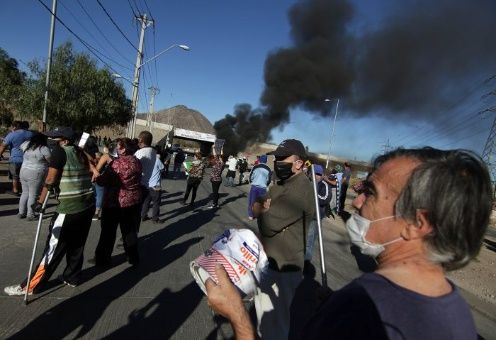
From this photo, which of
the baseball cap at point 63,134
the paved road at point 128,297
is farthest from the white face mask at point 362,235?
the baseball cap at point 63,134

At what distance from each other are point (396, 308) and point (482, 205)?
1.41 feet

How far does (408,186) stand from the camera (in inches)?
51.0

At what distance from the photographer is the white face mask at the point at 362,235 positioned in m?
1.41

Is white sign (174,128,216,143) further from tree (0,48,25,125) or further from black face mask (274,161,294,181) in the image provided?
black face mask (274,161,294,181)

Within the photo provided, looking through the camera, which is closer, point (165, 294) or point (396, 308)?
point (396, 308)

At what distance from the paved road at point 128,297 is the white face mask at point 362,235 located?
2.54 metres

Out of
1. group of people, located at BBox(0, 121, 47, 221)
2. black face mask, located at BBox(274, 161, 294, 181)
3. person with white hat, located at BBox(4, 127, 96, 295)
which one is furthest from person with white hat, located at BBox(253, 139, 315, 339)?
group of people, located at BBox(0, 121, 47, 221)


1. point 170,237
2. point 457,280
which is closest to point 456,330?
point 170,237

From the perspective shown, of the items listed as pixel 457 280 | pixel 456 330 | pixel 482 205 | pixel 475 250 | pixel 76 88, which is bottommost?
pixel 457 280

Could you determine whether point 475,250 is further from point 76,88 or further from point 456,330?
point 76,88

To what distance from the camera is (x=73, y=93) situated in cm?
2112

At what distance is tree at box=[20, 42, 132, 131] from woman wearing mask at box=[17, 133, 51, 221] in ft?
43.8

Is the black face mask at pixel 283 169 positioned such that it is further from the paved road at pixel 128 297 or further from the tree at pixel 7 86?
the tree at pixel 7 86

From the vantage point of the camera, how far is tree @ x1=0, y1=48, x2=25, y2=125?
2395 cm
